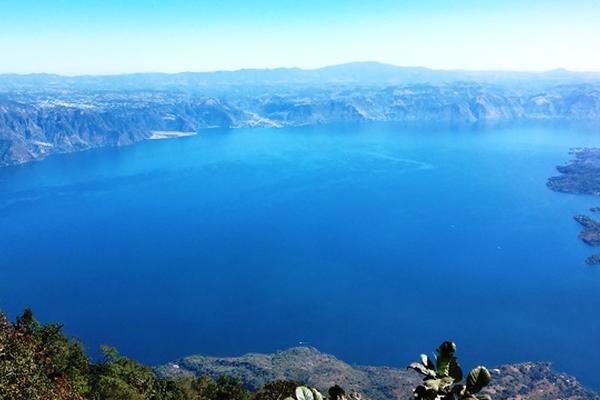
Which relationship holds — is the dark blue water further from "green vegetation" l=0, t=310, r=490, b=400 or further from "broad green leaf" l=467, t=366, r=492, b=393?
"broad green leaf" l=467, t=366, r=492, b=393

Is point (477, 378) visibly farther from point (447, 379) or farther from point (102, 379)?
point (102, 379)

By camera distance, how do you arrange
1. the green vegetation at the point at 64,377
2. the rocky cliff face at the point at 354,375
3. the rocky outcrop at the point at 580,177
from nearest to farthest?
1. the green vegetation at the point at 64,377
2. the rocky cliff face at the point at 354,375
3. the rocky outcrop at the point at 580,177

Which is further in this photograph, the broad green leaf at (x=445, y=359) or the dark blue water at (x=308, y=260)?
the dark blue water at (x=308, y=260)

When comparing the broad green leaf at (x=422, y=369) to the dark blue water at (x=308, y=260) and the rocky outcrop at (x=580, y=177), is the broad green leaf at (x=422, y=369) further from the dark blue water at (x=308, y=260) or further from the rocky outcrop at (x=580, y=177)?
the rocky outcrop at (x=580, y=177)

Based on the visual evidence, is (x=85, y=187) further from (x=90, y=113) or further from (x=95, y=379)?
(x=95, y=379)

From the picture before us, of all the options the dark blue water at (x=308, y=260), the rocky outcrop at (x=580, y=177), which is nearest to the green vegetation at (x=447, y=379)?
the dark blue water at (x=308, y=260)

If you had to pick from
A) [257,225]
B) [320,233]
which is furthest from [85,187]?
[320,233]

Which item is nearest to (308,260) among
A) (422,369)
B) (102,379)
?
(102,379)
